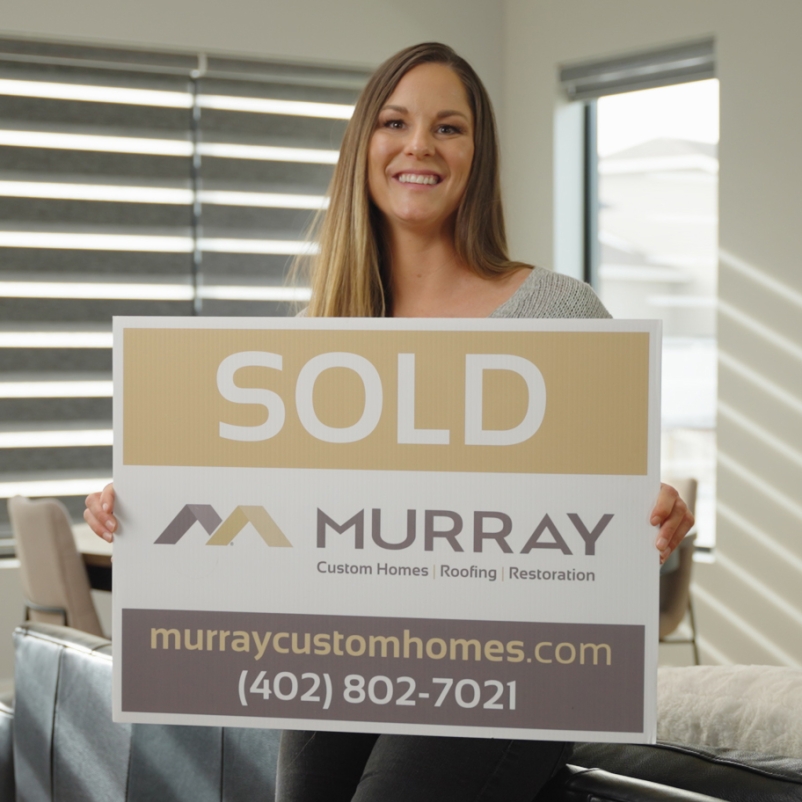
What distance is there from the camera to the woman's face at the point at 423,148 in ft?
4.66

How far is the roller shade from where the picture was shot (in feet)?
12.7

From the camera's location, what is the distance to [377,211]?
1.52 m

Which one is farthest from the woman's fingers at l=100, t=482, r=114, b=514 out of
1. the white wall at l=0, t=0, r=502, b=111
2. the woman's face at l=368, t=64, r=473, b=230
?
the white wall at l=0, t=0, r=502, b=111

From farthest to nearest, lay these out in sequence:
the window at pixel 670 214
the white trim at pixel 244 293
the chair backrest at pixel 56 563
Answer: the white trim at pixel 244 293
the window at pixel 670 214
the chair backrest at pixel 56 563

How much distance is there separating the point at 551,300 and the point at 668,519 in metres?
0.42

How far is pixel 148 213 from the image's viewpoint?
4105 millimetres

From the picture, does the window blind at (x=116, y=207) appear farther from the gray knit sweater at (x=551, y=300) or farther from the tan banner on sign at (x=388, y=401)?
the tan banner on sign at (x=388, y=401)

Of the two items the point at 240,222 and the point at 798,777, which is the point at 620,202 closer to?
the point at 240,222

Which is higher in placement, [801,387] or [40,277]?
[40,277]

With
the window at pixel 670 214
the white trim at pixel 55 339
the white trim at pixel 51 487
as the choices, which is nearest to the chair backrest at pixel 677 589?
the window at pixel 670 214

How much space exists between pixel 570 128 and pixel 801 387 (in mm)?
1561

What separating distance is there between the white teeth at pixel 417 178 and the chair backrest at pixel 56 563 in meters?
1.71

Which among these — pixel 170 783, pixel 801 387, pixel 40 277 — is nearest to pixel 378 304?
pixel 170 783

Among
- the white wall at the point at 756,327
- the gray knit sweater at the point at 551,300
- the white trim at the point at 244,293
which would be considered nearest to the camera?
the gray knit sweater at the point at 551,300
